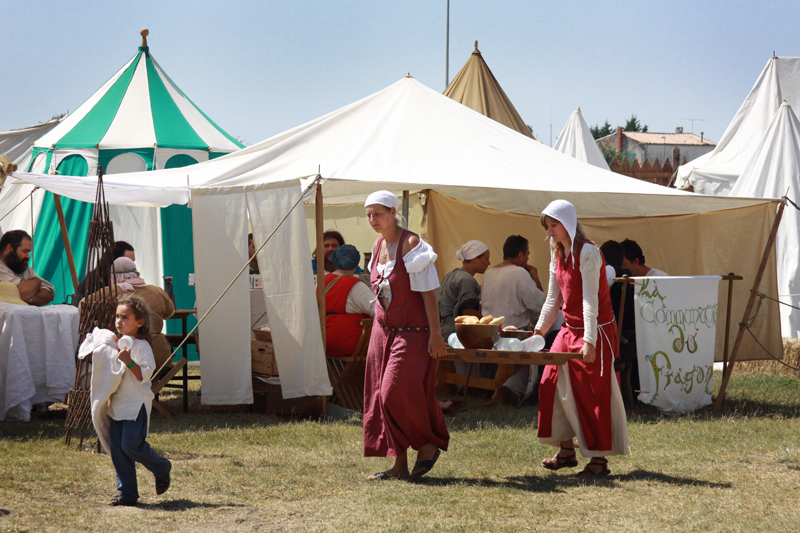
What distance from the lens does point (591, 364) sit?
13.7 feet

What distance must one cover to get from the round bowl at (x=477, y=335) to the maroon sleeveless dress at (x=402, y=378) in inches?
18.0

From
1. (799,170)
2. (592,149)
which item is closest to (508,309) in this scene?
(799,170)

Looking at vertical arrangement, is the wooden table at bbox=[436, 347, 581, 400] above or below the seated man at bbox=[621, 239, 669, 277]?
below

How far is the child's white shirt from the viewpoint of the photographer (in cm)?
373

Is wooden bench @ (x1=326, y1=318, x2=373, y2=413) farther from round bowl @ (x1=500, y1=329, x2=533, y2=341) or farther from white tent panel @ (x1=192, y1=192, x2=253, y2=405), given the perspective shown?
round bowl @ (x1=500, y1=329, x2=533, y2=341)

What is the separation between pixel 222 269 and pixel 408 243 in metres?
2.31

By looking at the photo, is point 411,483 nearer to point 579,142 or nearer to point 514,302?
point 514,302

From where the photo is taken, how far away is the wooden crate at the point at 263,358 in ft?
20.4

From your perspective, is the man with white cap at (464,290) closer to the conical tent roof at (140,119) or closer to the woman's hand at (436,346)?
the woman's hand at (436,346)

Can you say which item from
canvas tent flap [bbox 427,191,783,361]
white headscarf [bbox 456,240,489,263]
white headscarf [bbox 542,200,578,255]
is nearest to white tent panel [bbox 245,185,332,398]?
white headscarf [bbox 456,240,489,263]

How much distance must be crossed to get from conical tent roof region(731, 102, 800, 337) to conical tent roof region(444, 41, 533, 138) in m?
3.11

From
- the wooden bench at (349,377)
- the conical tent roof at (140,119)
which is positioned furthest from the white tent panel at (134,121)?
the wooden bench at (349,377)

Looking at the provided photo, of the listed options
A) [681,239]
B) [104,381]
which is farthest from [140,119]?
[104,381]

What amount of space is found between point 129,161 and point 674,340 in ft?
22.2
